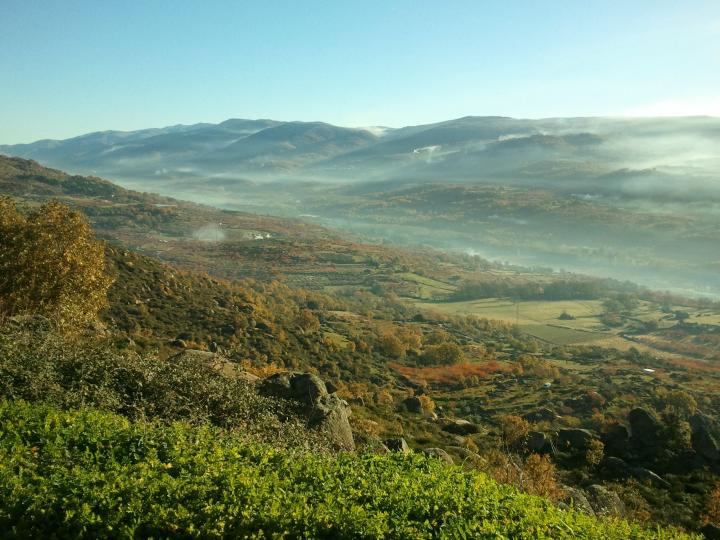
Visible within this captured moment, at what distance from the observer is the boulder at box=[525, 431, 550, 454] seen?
22062 mm

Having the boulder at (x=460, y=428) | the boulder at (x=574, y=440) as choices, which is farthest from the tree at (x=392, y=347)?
the boulder at (x=574, y=440)

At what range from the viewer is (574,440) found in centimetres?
2248

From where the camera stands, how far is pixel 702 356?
250ft

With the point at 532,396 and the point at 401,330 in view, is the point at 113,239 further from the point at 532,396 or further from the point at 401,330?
the point at 532,396

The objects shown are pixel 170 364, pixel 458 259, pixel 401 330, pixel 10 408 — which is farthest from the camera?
pixel 458 259

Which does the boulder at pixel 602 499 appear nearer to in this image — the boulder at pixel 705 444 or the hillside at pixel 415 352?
the hillside at pixel 415 352

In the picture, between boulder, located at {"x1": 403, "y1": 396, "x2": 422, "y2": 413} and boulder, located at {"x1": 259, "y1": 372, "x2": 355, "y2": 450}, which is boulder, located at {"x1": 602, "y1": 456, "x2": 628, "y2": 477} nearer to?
boulder, located at {"x1": 403, "y1": 396, "x2": 422, "y2": 413}

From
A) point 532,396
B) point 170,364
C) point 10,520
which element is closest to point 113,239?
point 532,396

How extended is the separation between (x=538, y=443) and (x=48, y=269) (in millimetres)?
19666

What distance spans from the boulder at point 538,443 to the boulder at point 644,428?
12.3 feet

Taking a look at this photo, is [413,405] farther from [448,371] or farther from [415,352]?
[415,352]

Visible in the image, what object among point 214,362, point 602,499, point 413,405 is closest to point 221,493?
point 214,362

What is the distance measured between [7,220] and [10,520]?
1676 centimetres

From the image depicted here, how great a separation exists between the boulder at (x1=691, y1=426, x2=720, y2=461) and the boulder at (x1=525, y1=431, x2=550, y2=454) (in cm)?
569
